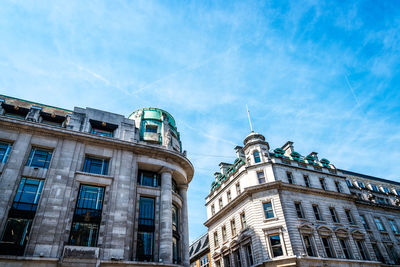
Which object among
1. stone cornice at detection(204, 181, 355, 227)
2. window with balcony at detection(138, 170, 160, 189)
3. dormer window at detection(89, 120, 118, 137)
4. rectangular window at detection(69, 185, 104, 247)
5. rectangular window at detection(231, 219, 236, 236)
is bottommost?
rectangular window at detection(69, 185, 104, 247)

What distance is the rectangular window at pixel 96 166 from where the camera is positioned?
27000 millimetres

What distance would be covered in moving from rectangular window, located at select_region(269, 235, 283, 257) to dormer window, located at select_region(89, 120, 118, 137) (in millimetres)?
22792

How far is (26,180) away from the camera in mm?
24000

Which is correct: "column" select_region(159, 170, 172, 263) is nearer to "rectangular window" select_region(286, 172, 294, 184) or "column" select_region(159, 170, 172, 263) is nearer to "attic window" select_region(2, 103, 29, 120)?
"attic window" select_region(2, 103, 29, 120)

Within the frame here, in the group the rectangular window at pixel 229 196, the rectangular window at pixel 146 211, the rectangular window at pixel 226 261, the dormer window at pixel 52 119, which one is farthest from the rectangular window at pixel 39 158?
the rectangular window at pixel 226 261

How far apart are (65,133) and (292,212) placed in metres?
28.5

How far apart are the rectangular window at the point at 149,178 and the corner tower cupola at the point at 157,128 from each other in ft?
11.5

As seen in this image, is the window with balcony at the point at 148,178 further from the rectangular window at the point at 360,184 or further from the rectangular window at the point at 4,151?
the rectangular window at the point at 360,184

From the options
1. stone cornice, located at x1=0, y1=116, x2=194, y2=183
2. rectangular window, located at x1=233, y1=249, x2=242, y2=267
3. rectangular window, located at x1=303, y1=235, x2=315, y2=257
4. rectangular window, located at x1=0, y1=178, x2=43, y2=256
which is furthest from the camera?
rectangular window, located at x1=233, y1=249, x2=242, y2=267

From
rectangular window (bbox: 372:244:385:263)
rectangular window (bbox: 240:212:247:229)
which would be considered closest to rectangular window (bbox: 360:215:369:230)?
rectangular window (bbox: 372:244:385:263)

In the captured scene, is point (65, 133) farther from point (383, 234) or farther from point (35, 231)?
point (383, 234)

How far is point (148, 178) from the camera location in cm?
2997

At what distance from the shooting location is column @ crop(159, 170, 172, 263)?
80.8 ft

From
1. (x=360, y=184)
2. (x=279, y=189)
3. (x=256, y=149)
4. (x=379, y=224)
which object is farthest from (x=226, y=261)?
(x=360, y=184)
